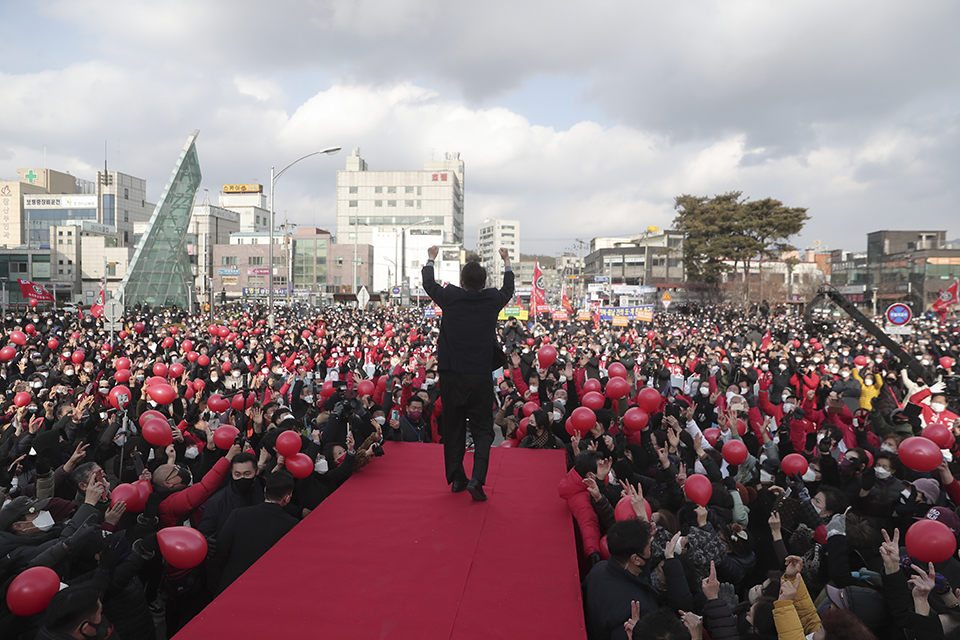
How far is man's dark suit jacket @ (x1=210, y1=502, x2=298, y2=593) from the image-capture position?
3625 mm

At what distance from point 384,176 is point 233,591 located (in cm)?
11671


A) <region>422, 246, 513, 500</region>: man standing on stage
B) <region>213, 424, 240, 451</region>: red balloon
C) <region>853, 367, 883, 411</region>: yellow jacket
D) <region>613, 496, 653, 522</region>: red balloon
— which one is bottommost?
<region>853, 367, 883, 411</region>: yellow jacket

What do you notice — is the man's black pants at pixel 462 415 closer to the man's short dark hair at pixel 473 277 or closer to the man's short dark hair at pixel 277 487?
the man's short dark hair at pixel 473 277

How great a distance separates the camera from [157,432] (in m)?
5.06

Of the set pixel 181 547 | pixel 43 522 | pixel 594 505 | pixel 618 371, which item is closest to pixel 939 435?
pixel 618 371

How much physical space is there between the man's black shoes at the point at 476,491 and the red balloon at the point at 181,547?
1675 millimetres

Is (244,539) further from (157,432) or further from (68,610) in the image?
(157,432)

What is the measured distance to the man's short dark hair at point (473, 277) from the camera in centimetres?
413

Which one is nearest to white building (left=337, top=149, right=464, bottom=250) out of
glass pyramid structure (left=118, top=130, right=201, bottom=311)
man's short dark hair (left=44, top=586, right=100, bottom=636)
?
glass pyramid structure (left=118, top=130, right=201, bottom=311)

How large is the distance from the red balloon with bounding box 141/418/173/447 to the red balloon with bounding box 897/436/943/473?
5.98 metres

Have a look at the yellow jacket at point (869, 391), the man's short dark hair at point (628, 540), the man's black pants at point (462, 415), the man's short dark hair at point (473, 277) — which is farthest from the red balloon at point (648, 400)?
the yellow jacket at point (869, 391)

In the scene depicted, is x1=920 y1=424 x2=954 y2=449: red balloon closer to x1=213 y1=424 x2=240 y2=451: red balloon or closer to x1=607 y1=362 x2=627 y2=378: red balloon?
x1=607 y1=362 x2=627 y2=378: red balloon

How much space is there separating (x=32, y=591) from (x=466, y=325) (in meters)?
2.76

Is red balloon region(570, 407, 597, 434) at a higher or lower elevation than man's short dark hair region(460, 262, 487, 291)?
lower
